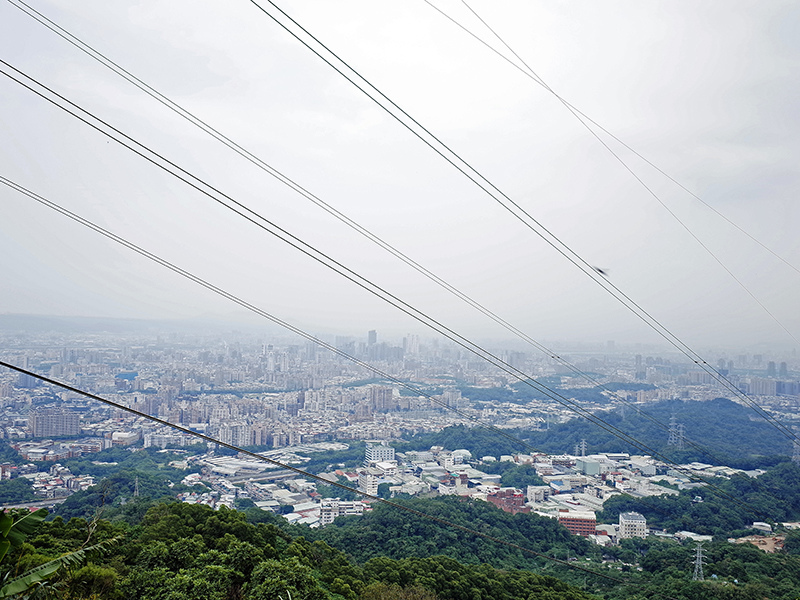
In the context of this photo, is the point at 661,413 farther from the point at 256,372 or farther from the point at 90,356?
the point at 90,356

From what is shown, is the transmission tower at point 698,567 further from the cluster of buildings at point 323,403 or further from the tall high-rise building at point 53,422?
the tall high-rise building at point 53,422

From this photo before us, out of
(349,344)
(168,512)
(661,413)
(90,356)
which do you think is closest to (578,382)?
(661,413)

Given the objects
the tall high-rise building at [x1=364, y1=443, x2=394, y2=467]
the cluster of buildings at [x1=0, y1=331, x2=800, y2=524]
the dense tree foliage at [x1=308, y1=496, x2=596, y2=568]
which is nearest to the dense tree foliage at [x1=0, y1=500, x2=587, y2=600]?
the cluster of buildings at [x1=0, y1=331, x2=800, y2=524]

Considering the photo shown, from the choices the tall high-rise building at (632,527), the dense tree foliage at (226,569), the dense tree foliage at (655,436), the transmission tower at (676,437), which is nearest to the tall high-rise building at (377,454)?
the dense tree foliage at (655,436)

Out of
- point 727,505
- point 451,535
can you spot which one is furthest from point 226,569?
point 727,505

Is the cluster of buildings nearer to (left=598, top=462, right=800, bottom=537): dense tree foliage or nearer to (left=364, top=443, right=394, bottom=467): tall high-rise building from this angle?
(left=364, top=443, right=394, bottom=467): tall high-rise building

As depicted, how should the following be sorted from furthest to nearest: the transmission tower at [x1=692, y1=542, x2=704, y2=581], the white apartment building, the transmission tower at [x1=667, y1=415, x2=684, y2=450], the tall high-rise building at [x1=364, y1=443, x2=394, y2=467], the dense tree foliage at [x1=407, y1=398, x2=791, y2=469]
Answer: the transmission tower at [x1=667, y1=415, x2=684, y2=450]
the dense tree foliage at [x1=407, y1=398, x2=791, y2=469]
the tall high-rise building at [x1=364, y1=443, x2=394, y2=467]
the white apartment building
the transmission tower at [x1=692, y1=542, x2=704, y2=581]

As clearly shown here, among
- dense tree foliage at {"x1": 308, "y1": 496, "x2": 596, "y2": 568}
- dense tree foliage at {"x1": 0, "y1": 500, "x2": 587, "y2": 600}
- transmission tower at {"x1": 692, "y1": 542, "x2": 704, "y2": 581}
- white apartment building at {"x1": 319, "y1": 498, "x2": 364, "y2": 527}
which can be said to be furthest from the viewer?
white apartment building at {"x1": 319, "y1": 498, "x2": 364, "y2": 527}

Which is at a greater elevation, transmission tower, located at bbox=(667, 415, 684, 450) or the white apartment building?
transmission tower, located at bbox=(667, 415, 684, 450)

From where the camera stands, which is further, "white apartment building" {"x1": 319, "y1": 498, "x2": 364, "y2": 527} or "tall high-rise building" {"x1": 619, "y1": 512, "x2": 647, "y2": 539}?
"white apartment building" {"x1": 319, "y1": 498, "x2": 364, "y2": 527}

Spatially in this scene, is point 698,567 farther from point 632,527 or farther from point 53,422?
point 53,422

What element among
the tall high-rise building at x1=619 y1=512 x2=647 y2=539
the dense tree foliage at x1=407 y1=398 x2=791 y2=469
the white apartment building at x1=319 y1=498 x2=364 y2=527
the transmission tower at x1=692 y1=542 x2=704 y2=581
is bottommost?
the white apartment building at x1=319 y1=498 x2=364 y2=527
